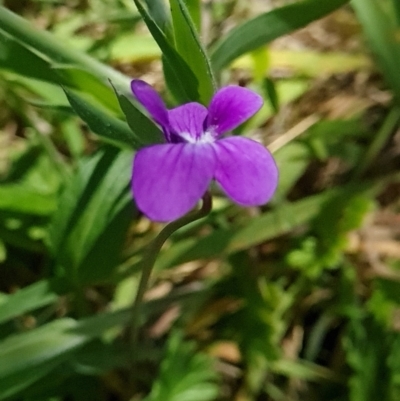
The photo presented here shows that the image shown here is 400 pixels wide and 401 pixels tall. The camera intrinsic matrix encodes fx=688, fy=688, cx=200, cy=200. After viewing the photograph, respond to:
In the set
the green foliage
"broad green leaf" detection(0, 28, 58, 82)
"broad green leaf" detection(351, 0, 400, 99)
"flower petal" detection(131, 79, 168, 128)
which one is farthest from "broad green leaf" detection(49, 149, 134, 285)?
"broad green leaf" detection(351, 0, 400, 99)

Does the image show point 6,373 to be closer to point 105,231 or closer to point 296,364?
point 105,231

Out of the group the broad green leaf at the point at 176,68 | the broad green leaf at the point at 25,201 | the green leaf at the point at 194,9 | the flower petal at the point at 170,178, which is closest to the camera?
the flower petal at the point at 170,178

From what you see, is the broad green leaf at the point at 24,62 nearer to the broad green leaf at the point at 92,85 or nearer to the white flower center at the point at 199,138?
the broad green leaf at the point at 92,85

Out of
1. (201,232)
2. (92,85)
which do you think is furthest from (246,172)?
(201,232)

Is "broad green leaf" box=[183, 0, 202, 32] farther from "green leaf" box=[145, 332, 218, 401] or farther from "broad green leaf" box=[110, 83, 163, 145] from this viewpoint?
"green leaf" box=[145, 332, 218, 401]

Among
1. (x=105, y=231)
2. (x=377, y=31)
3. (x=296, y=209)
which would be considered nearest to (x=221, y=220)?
(x=296, y=209)

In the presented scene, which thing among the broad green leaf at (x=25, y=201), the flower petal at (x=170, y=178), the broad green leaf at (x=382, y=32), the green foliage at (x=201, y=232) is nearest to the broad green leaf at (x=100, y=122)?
the green foliage at (x=201, y=232)

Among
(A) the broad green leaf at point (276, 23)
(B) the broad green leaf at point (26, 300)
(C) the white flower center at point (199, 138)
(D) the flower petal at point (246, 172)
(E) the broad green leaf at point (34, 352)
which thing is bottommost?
(E) the broad green leaf at point (34, 352)
